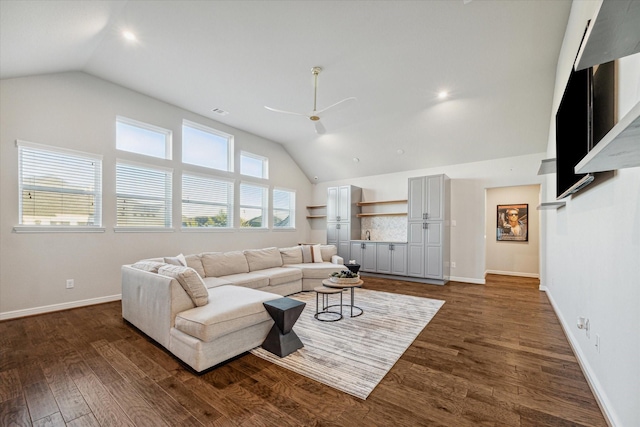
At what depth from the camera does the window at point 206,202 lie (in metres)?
5.73

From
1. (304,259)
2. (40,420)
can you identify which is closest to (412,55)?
(304,259)

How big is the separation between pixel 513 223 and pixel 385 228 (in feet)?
10.9

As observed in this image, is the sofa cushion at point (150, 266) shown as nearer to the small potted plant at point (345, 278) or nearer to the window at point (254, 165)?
the small potted plant at point (345, 278)

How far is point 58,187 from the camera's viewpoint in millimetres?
4137

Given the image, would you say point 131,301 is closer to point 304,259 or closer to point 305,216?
point 304,259

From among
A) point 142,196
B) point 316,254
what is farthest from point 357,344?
point 142,196

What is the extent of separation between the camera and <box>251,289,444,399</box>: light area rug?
7.66ft

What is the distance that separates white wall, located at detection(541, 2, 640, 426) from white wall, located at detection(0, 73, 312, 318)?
5927 mm

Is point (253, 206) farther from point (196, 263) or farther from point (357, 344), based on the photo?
point (357, 344)

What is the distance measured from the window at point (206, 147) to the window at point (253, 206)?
0.71m

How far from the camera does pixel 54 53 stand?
356 cm

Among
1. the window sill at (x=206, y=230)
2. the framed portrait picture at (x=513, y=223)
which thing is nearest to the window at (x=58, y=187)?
the window sill at (x=206, y=230)

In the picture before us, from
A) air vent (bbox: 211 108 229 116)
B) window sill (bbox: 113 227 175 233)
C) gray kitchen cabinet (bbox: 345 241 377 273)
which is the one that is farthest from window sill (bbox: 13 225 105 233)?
gray kitchen cabinet (bbox: 345 241 377 273)

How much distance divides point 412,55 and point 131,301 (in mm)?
4807
